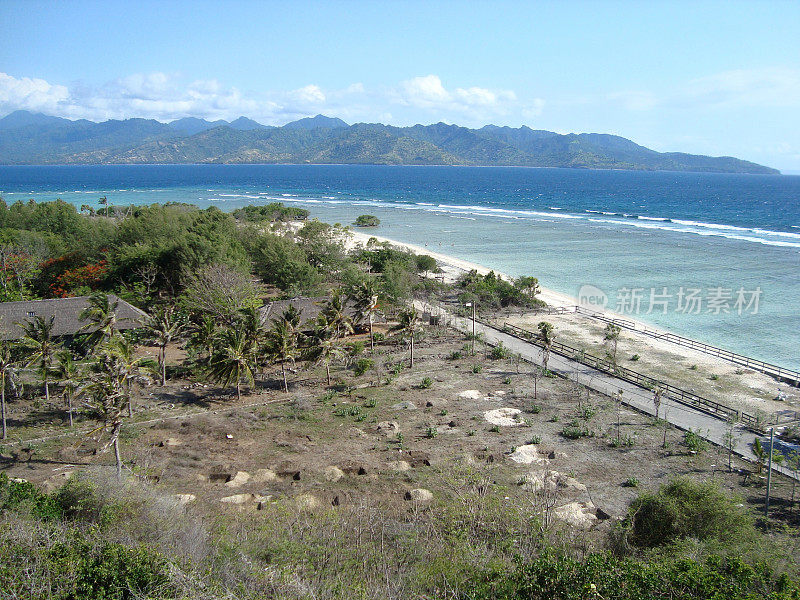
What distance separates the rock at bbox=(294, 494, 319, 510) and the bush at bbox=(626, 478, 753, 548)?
28.0 ft

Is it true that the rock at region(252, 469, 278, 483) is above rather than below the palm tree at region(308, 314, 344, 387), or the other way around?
below

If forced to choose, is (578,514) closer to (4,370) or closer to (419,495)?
(419,495)

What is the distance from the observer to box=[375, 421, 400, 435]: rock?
21.0 metres

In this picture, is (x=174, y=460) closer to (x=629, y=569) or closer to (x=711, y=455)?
(x=629, y=569)

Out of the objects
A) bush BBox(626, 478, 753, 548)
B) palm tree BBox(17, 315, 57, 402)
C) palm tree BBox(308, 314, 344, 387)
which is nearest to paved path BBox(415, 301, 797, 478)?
bush BBox(626, 478, 753, 548)

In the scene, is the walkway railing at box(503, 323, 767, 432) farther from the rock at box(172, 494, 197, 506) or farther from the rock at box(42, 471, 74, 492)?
the rock at box(42, 471, 74, 492)

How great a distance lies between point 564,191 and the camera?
16625 cm

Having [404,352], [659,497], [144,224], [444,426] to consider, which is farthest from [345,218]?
[659,497]

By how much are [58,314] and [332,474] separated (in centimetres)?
2093

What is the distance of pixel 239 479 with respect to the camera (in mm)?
17328

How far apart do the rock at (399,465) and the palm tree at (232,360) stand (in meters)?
8.31

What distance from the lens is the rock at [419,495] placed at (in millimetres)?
16047

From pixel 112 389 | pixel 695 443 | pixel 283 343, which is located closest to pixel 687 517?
pixel 695 443

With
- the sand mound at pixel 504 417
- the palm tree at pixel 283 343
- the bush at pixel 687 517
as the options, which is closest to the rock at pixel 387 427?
the sand mound at pixel 504 417
